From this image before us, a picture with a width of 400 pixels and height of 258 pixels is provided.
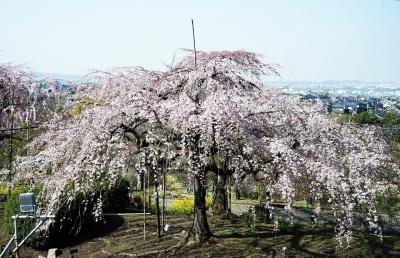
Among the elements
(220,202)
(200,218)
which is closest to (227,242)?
(200,218)

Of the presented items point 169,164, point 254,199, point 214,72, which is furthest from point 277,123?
point 254,199

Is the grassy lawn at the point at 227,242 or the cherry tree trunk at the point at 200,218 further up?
the cherry tree trunk at the point at 200,218

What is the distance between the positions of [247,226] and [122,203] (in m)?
5.28

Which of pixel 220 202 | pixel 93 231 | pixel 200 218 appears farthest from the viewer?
pixel 220 202

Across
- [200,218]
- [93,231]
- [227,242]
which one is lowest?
[227,242]

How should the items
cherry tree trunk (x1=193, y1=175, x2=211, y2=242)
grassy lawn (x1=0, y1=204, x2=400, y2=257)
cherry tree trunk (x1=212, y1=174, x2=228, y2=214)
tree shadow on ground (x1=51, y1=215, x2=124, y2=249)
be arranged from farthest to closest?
cherry tree trunk (x1=212, y1=174, x2=228, y2=214), tree shadow on ground (x1=51, y1=215, x2=124, y2=249), cherry tree trunk (x1=193, y1=175, x2=211, y2=242), grassy lawn (x1=0, y1=204, x2=400, y2=257)

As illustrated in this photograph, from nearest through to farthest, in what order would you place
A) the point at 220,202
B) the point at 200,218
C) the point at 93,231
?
the point at 200,218
the point at 93,231
the point at 220,202

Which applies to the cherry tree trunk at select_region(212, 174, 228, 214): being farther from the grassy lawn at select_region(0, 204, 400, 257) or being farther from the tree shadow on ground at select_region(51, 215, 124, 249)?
the tree shadow on ground at select_region(51, 215, 124, 249)

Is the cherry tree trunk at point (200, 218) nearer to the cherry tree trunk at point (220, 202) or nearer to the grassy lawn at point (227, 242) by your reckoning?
the grassy lawn at point (227, 242)

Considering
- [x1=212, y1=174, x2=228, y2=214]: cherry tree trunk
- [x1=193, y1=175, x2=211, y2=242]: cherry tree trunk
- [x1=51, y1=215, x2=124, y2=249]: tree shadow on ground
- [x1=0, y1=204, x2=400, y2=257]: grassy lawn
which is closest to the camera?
[x1=0, y1=204, x2=400, y2=257]: grassy lawn

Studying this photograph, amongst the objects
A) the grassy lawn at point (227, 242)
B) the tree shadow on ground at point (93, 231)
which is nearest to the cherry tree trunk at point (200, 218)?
the grassy lawn at point (227, 242)

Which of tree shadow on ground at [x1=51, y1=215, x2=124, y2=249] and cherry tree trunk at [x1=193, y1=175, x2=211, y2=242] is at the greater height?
cherry tree trunk at [x1=193, y1=175, x2=211, y2=242]

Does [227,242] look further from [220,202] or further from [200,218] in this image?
[220,202]

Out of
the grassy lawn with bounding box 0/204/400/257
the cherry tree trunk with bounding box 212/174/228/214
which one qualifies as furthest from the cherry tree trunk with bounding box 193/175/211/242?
the cherry tree trunk with bounding box 212/174/228/214
